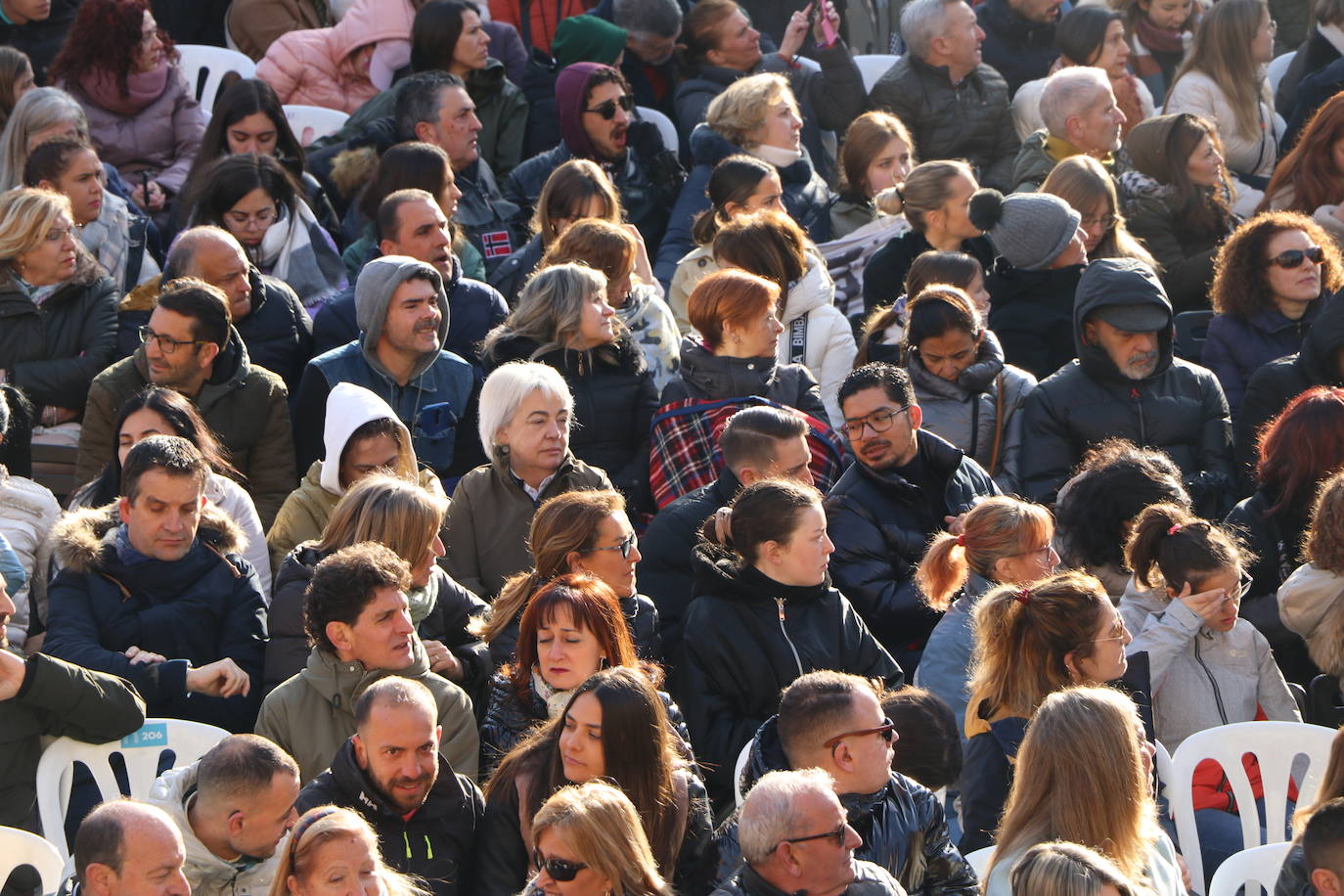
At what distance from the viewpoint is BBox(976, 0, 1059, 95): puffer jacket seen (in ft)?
Result: 35.0

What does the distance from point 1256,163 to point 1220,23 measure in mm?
748

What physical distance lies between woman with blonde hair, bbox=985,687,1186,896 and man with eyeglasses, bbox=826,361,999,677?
1674 mm

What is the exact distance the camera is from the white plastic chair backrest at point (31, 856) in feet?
16.0

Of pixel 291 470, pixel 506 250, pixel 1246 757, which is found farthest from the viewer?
pixel 506 250

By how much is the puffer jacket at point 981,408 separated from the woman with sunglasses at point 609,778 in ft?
8.17

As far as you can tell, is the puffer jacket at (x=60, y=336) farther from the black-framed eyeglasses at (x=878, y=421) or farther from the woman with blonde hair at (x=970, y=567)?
the woman with blonde hair at (x=970, y=567)

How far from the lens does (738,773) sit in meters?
4.91

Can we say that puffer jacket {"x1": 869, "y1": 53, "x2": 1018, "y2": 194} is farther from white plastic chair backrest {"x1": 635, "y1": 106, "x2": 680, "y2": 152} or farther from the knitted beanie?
the knitted beanie

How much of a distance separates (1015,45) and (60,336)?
5.76m

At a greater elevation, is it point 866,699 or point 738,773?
point 866,699

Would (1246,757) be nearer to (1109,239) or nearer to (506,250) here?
(1109,239)

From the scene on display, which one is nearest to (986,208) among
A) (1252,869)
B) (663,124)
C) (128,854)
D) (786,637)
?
(663,124)

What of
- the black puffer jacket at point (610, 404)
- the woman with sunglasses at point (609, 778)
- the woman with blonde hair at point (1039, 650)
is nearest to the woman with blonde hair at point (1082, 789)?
the woman with blonde hair at point (1039, 650)

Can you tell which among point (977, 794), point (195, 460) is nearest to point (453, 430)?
point (195, 460)
